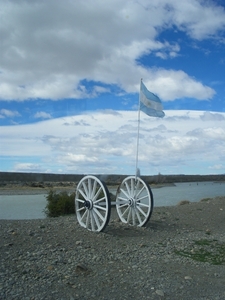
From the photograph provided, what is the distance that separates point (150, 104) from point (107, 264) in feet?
23.9

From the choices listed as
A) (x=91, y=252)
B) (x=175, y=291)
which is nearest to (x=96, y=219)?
(x=91, y=252)

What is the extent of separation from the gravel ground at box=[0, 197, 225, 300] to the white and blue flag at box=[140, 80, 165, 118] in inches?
160

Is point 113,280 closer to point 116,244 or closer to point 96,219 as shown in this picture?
point 116,244

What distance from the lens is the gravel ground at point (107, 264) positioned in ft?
23.2

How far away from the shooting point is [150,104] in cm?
1464

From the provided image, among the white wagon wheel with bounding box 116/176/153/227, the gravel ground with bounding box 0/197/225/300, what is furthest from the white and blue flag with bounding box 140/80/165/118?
the gravel ground with bounding box 0/197/225/300

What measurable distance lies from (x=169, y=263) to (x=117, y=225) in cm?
444

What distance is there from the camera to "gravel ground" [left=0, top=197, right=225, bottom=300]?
7.06 metres

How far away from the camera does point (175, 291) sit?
23.6ft

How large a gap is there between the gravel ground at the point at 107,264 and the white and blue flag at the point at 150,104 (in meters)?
4.06

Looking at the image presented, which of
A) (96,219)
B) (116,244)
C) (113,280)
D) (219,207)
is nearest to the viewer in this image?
(113,280)

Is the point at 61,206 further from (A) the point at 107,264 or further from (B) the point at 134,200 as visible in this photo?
(A) the point at 107,264

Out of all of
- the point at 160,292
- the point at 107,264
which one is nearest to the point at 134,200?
the point at 107,264

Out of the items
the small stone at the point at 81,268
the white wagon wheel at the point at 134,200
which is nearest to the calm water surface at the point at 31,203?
the white wagon wheel at the point at 134,200
